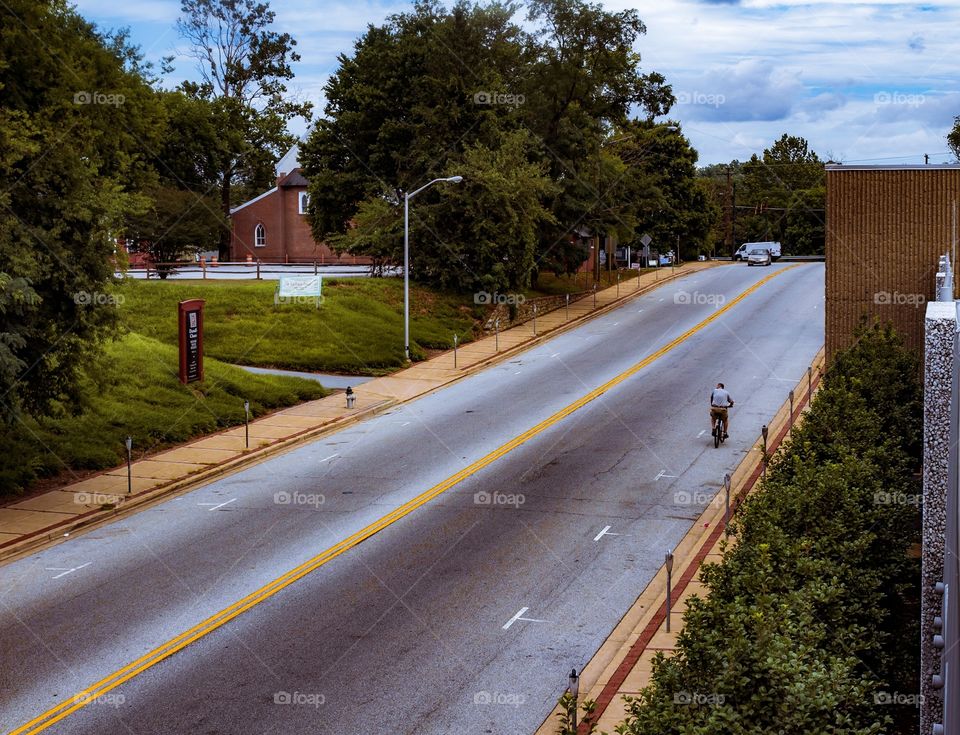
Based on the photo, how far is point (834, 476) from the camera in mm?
15406

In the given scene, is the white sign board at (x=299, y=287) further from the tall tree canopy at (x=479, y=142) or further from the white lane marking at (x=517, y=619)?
the white lane marking at (x=517, y=619)

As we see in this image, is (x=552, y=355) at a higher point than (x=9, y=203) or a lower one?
lower

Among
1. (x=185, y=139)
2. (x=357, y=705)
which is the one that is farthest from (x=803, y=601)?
(x=185, y=139)

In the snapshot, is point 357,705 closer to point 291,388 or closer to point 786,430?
point 786,430

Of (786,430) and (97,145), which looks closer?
(97,145)

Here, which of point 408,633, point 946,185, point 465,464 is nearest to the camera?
point 408,633

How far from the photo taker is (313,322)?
45.4 metres

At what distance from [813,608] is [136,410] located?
2377cm

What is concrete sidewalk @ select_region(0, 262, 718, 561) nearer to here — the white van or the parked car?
the parked car

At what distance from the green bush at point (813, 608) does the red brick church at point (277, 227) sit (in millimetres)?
65595

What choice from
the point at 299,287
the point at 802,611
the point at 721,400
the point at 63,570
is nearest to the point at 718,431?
the point at 721,400

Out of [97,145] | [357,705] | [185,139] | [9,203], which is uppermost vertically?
[185,139]

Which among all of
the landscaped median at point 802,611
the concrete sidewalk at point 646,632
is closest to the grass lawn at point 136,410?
the concrete sidewalk at point 646,632

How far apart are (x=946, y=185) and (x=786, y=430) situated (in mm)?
9017
